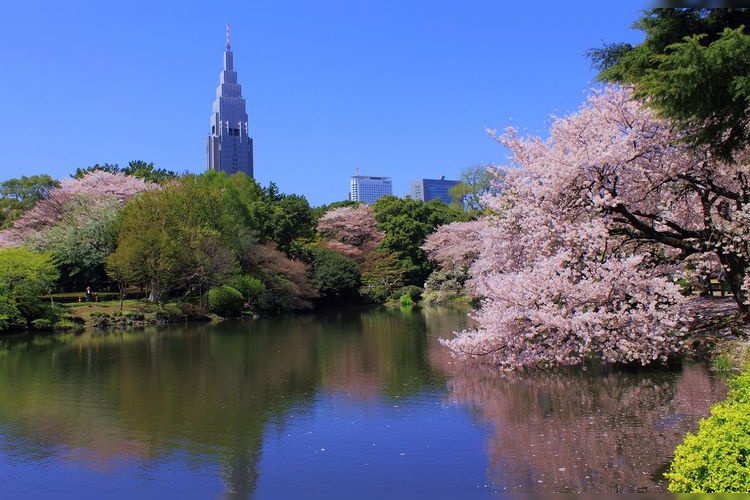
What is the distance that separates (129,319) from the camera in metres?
29.0

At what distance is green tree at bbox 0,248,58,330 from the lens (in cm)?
2498

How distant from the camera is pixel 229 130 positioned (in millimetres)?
141000

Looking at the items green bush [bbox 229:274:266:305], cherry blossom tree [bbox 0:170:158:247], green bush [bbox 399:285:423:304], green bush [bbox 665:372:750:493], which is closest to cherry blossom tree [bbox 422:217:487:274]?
green bush [bbox 399:285:423:304]

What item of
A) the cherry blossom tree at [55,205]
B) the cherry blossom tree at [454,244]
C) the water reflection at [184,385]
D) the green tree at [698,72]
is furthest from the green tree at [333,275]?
the green tree at [698,72]

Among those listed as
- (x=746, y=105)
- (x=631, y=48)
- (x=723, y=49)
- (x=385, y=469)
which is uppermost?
(x=631, y=48)

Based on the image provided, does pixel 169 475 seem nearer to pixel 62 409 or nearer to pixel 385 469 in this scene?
pixel 385 469

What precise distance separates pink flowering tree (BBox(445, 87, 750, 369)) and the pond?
752mm

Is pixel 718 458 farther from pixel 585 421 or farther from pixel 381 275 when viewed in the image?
pixel 381 275

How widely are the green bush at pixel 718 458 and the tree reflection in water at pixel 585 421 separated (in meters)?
1.25

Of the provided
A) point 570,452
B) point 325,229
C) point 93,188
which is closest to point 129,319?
point 93,188

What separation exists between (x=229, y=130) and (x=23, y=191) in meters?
101

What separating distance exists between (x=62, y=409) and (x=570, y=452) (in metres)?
8.52

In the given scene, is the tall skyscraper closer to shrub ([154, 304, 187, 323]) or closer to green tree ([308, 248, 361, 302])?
green tree ([308, 248, 361, 302])

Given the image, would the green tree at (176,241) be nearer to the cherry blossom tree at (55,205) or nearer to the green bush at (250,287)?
the green bush at (250,287)
